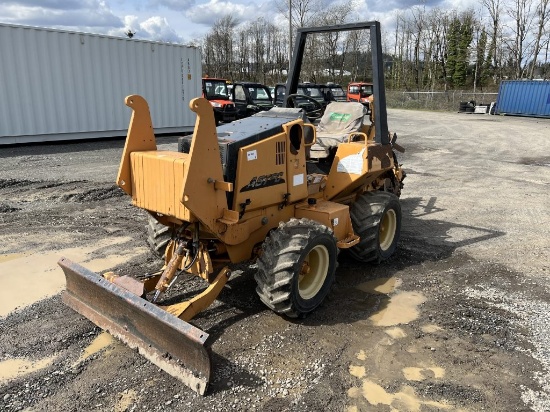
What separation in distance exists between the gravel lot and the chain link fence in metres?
31.9

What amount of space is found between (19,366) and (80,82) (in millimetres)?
12232

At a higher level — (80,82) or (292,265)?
(80,82)

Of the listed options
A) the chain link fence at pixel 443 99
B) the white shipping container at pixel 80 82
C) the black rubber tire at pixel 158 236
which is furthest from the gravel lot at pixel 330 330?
the chain link fence at pixel 443 99

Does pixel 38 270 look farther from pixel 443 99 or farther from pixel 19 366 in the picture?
pixel 443 99

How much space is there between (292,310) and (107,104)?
12661 millimetres

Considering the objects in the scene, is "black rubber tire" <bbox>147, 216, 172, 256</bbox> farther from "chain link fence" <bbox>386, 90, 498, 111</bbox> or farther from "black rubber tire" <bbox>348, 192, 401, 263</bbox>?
"chain link fence" <bbox>386, 90, 498, 111</bbox>

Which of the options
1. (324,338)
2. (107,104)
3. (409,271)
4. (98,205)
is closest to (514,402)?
(324,338)

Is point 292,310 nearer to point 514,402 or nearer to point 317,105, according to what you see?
point 514,402

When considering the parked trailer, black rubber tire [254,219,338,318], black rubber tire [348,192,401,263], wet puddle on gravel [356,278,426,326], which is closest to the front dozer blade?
black rubber tire [254,219,338,318]

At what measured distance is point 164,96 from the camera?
53.0ft

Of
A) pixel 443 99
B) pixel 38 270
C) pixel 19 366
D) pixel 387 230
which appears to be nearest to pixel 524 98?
pixel 443 99

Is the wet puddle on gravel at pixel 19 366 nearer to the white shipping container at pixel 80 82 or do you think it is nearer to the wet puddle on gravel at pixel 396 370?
the wet puddle on gravel at pixel 396 370

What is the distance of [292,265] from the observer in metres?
3.77

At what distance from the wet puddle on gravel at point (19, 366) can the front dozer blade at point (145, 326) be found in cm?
50
